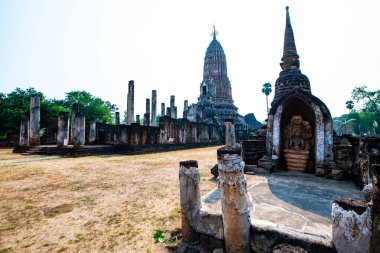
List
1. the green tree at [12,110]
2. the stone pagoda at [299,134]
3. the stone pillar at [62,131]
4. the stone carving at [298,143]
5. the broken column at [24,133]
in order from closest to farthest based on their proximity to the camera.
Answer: the stone pagoda at [299,134] → the stone carving at [298,143] → the stone pillar at [62,131] → the broken column at [24,133] → the green tree at [12,110]

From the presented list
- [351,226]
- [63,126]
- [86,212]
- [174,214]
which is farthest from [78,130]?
[351,226]

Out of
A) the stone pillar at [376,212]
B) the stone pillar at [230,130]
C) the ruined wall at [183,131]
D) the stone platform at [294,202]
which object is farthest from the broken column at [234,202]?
the ruined wall at [183,131]

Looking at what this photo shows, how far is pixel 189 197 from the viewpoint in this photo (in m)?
2.70

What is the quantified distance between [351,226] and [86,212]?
3827mm

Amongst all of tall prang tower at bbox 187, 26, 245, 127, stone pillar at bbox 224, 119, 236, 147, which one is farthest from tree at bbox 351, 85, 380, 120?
stone pillar at bbox 224, 119, 236, 147

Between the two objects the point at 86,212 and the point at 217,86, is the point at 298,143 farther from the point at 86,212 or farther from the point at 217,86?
the point at 217,86

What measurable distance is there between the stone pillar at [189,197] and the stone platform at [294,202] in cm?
24

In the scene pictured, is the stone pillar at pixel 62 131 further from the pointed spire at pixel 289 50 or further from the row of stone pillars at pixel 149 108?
the pointed spire at pixel 289 50

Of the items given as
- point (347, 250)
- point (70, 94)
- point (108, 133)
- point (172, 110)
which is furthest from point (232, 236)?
point (70, 94)

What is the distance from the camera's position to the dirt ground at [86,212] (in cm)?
270

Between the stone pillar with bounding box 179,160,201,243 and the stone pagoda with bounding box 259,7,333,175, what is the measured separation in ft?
12.3

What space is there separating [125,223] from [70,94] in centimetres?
3794

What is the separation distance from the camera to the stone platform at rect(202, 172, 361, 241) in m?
2.39

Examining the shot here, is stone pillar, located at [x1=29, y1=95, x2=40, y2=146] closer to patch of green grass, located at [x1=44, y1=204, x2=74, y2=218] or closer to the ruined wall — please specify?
the ruined wall
